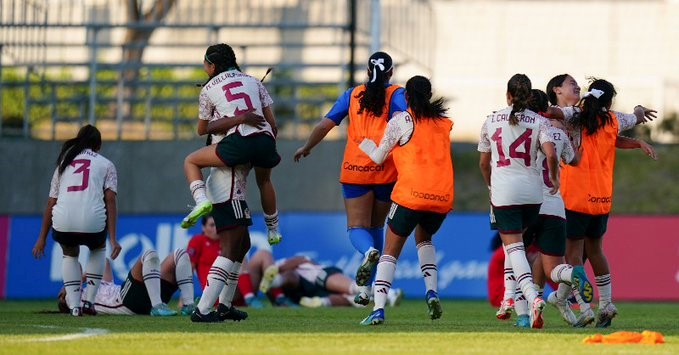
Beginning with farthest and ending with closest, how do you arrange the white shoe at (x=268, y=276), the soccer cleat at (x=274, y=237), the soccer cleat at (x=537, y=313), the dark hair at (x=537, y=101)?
the white shoe at (x=268, y=276) < the soccer cleat at (x=274, y=237) < the dark hair at (x=537, y=101) < the soccer cleat at (x=537, y=313)

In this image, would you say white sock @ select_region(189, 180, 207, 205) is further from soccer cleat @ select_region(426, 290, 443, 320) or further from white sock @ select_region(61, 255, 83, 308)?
white sock @ select_region(61, 255, 83, 308)

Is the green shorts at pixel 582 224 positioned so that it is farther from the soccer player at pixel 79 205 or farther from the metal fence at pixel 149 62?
the metal fence at pixel 149 62

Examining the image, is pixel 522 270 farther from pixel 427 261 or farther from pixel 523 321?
pixel 427 261

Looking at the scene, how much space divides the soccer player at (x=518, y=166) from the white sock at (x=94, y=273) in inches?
160

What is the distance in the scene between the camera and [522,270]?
10.7m

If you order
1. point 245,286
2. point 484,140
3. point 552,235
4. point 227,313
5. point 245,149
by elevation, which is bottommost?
point 245,286

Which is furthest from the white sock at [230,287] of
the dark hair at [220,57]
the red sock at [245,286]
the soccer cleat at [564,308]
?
the red sock at [245,286]

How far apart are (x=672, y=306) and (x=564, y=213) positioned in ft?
19.0

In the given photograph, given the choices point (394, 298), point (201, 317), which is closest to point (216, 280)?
point (201, 317)

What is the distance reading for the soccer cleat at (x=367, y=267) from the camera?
1084 cm

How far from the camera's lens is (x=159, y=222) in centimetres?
1927

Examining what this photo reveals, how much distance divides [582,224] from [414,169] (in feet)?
5.18

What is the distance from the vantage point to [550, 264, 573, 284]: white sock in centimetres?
1070

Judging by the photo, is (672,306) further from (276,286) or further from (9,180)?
(9,180)
